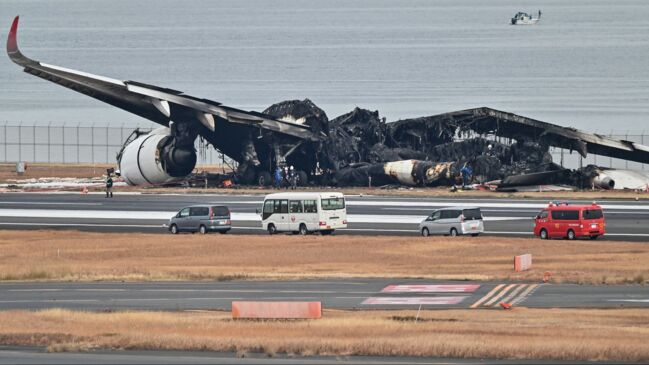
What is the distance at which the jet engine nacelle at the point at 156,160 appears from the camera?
372ft

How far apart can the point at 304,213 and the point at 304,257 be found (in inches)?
461

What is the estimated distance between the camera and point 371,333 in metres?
36.8

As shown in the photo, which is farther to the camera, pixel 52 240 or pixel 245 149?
pixel 245 149

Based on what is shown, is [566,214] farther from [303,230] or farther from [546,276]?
[546,276]

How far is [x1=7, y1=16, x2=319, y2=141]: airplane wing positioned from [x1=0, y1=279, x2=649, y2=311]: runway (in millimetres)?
55595

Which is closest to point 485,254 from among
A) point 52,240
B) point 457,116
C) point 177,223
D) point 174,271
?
point 174,271

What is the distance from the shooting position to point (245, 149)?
11388cm

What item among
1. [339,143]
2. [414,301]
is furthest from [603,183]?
[414,301]

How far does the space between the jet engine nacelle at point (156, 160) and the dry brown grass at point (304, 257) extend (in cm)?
3769

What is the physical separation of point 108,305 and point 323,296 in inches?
329

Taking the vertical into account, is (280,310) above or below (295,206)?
below

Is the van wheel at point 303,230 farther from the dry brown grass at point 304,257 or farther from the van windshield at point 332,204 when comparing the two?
the dry brown grass at point 304,257

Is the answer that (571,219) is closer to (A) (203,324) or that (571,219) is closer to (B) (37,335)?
(A) (203,324)

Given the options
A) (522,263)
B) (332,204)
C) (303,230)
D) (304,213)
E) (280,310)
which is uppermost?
(332,204)
